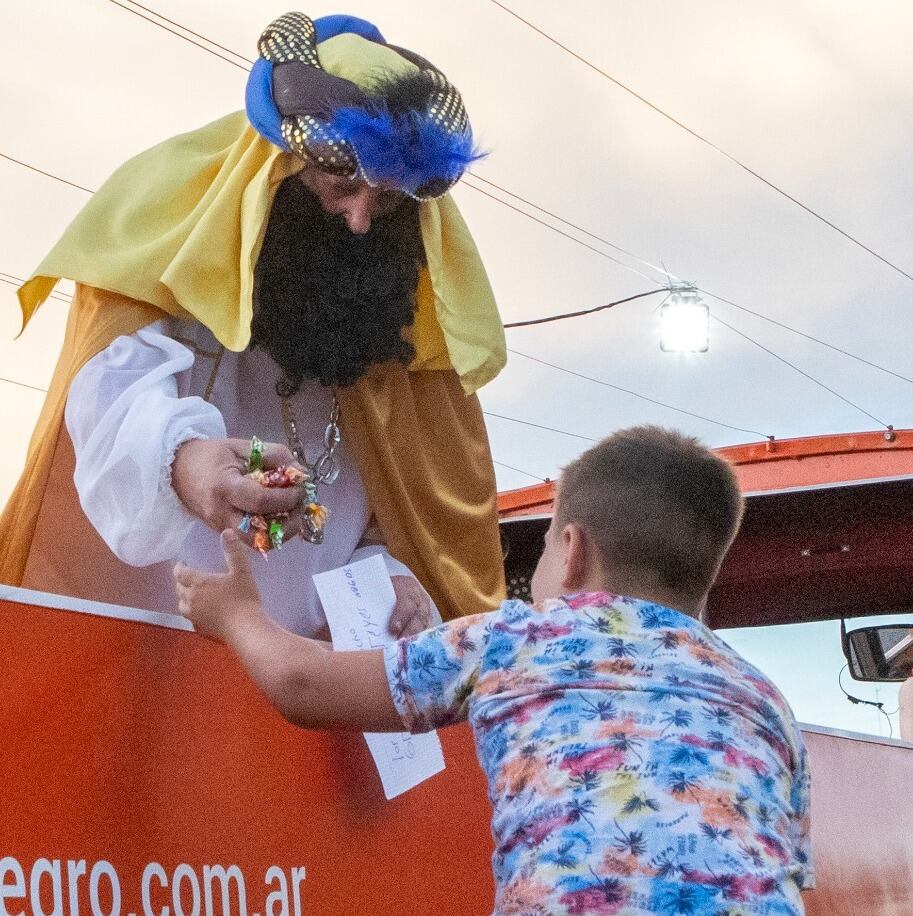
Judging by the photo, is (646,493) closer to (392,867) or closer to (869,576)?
(392,867)

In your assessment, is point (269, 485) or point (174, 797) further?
point (269, 485)

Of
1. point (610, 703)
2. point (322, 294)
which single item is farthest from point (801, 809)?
point (322, 294)

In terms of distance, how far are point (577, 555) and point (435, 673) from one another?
274 millimetres

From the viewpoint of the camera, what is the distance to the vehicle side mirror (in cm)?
410

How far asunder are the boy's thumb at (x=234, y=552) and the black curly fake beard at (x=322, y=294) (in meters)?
0.80

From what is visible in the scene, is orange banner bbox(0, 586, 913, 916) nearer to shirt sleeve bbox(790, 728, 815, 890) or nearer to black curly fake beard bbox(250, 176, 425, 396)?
shirt sleeve bbox(790, 728, 815, 890)

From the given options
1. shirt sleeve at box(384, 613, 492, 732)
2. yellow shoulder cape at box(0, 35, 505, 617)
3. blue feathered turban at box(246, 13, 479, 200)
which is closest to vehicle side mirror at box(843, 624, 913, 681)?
yellow shoulder cape at box(0, 35, 505, 617)

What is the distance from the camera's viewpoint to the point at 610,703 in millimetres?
1688

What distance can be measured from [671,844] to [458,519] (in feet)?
4.19

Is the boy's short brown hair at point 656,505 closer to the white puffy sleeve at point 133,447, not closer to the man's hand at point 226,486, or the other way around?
the man's hand at point 226,486

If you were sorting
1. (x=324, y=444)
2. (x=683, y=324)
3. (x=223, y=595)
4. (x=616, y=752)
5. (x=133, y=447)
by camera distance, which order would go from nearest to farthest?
1. (x=616, y=752)
2. (x=223, y=595)
3. (x=133, y=447)
4. (x=324, y=444)
5. (x=683, y=324)

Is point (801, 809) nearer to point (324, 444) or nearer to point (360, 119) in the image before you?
point (324, 444)

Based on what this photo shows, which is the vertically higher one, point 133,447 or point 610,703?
point 133,447

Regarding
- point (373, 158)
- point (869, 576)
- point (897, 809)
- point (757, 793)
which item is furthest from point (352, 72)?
point (869, 576)
